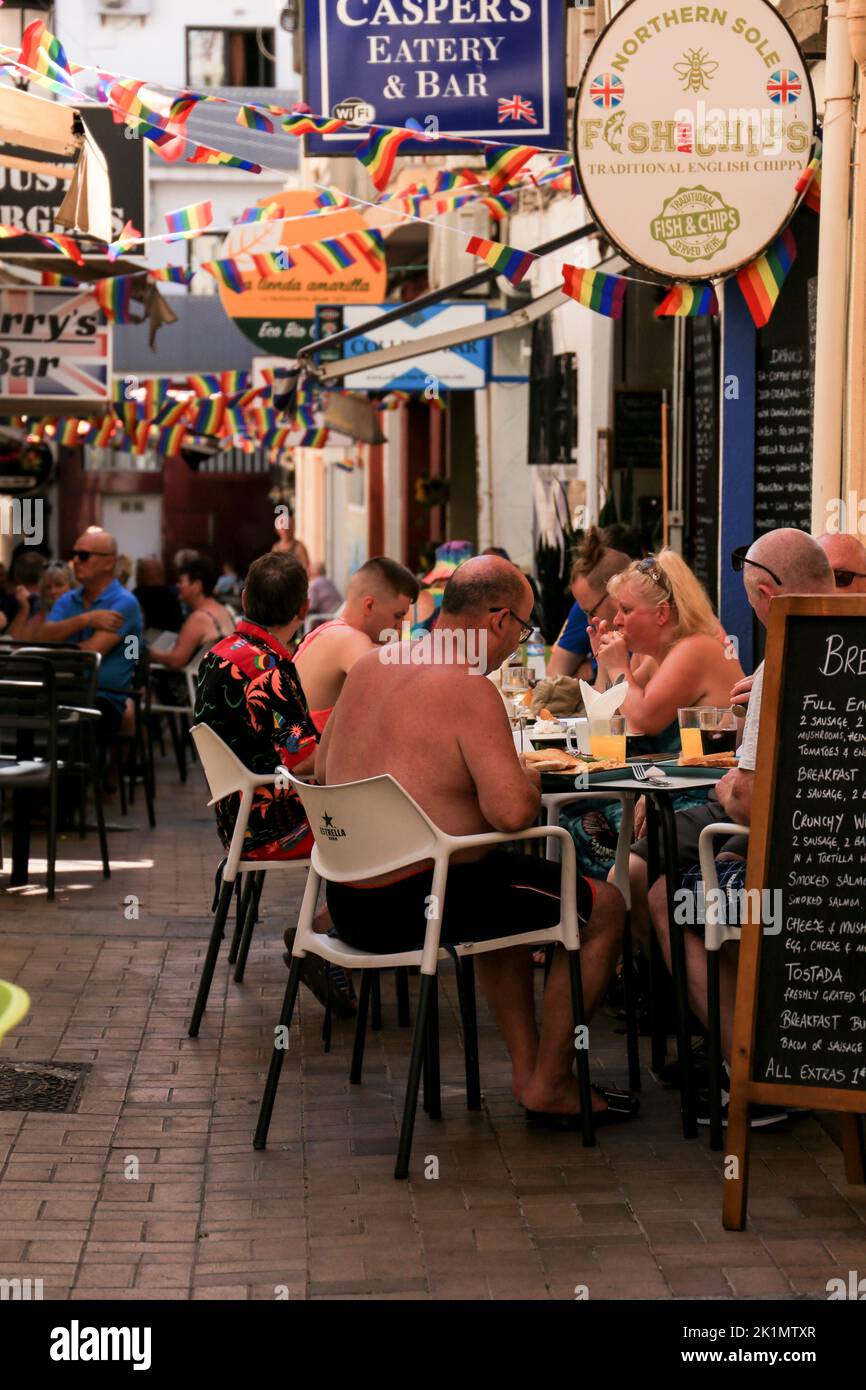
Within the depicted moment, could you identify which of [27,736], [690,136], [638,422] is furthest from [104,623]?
[690,136]

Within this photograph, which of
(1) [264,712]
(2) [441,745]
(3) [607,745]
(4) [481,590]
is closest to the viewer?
(2) [441,745]

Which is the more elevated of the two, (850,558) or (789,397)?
(789,397)

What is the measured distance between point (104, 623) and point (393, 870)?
682 cm

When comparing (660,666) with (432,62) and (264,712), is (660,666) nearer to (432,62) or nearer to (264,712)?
(264,712)

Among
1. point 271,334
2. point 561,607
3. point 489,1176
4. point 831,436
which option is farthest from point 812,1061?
point 271,334

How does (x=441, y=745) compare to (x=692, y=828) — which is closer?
(x=441, y=745)

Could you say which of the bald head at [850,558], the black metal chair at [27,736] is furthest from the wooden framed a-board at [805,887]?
the black metal chair at [27,736]

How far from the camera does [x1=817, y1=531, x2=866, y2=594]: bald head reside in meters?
6.27

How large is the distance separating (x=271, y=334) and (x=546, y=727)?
30.6 ft

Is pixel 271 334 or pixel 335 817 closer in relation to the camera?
pixel 335 817

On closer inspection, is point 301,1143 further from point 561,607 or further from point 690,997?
point 561,607

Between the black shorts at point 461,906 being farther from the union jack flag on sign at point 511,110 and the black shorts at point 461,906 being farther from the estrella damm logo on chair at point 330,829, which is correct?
the union jack flag on sign at point 511,110

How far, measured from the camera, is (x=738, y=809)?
509 cm

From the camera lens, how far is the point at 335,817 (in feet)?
17.1
